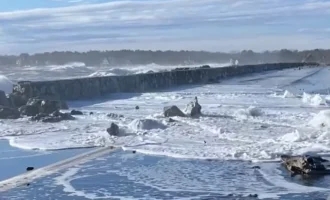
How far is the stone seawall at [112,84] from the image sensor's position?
31.8m

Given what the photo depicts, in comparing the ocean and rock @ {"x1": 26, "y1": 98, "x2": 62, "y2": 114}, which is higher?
rock @ {"x1": 26, "y1": 98, "x2": 62, "y2": 114}

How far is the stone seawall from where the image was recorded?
1250 inches

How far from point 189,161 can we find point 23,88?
18.0m

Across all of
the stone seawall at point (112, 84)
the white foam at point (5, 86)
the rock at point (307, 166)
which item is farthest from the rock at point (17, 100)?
the rock at point (307, 166)

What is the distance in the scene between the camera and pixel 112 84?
40938 millimetres

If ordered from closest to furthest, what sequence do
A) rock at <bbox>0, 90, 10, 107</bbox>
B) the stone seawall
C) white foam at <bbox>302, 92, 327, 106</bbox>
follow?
1. rock at <bbox>0, 90, 10, 107</bbox>
2. white foam at <bbox>302, 92, 327, 106</bbox>
3. the stone seawall

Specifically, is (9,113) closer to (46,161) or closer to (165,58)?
(46,161)

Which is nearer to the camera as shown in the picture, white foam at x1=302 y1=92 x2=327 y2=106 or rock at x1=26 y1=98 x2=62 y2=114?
rock at x1=26 y1=98 x2=62 y2=114

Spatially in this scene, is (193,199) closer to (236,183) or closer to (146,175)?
(236,183)

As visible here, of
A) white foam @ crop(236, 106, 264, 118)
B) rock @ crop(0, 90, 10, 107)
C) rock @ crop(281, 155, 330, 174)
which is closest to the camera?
rock @ crop(281, 155, 330, 174)

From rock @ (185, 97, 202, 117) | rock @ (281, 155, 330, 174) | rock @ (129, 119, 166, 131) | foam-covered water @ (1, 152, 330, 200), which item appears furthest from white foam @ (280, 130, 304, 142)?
rock @ (185, 97, 202, 117)

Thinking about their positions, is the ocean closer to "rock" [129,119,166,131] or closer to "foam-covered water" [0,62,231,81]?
"rock" [129,119,166,131]

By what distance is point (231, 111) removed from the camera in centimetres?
2458

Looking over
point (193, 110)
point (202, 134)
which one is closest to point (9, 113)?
point (193, 110)
